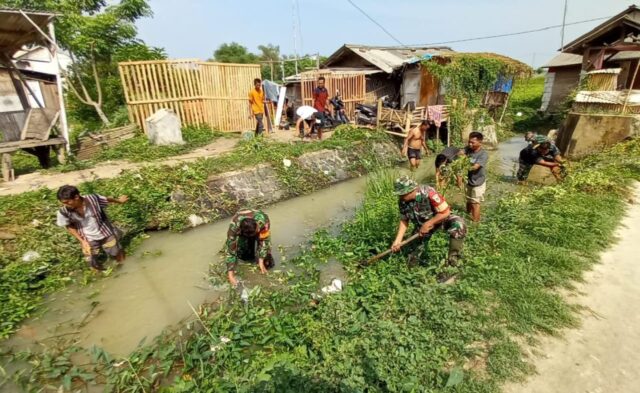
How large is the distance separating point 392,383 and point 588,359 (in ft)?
5.80

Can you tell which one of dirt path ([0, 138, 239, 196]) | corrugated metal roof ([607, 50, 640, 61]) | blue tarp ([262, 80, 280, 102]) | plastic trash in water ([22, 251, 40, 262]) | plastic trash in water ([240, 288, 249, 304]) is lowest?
plastic trash in water ([240, 288, 249, 304])

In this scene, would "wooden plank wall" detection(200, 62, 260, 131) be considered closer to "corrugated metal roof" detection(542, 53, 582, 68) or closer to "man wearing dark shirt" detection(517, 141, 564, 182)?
"man wearing dark shirt" detection(517, 141, 564, 182)

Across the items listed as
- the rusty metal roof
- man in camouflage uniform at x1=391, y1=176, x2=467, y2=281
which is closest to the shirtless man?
man in camouflage uniform at x1=391, y1=176, x2=467, y2=281

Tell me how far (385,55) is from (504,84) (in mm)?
6732

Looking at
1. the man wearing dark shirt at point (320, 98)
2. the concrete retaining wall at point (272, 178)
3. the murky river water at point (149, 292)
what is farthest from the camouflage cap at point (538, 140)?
the man wearing dark shirt at point (320, 98)

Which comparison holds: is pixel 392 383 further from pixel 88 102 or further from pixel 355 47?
pixel 355 47

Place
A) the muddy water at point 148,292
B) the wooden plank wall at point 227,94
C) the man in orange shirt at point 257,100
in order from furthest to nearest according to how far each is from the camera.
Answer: the wooden plank wall at point 227,94 → the man in orange shirt at point 257,100 → the muddy water at point 148,292

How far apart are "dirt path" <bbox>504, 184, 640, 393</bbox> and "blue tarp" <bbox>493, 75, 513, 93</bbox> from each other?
49.0 feet

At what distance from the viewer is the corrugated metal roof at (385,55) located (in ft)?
48.3

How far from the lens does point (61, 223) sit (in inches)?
171

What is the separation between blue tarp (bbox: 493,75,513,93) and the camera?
1656 cm

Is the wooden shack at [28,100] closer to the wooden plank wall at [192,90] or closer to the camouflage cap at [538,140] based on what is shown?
the wooden plank wall at [192,90]

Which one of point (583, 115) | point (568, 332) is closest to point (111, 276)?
point (568, 332)

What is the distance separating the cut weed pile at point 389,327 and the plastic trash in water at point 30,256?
207 cm
